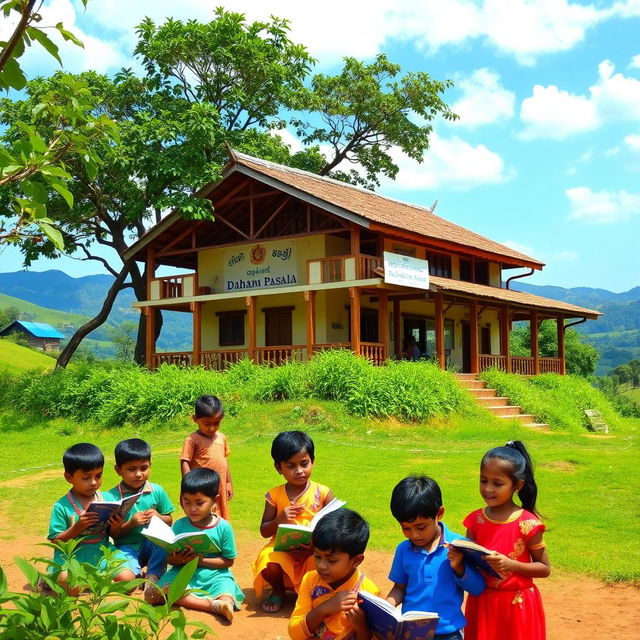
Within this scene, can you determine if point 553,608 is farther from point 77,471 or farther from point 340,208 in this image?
point 340,208

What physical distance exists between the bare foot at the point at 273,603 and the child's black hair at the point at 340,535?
1746 millimetres

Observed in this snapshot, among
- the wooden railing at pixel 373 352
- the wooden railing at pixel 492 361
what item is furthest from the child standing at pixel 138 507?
the wooden railing at pixel 492 361

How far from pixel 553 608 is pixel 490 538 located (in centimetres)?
185

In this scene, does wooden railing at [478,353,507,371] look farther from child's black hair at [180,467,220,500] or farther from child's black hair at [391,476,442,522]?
child's black hair at [391,476,442,522]

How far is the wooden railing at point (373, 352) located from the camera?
62.0 feet

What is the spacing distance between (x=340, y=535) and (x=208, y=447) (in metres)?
2.78

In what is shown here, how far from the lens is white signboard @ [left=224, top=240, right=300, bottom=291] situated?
21.3 meters

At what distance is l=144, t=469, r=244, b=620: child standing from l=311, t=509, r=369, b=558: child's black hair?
1.44 metres

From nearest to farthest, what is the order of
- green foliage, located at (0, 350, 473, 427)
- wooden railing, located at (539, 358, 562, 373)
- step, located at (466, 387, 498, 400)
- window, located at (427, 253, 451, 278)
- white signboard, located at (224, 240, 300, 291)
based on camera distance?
green foliage, located at (0, 350, 473, 427)
step, located at (466, 387, 498, 400)
white signboard, located at (224, 240, 300, 291)
window, located at (427, 253, 451, 278)
wooden railing, located at (539, 358, 562, 373)

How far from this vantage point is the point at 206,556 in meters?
4.79

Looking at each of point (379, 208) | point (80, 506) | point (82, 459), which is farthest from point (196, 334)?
point (82, 459)

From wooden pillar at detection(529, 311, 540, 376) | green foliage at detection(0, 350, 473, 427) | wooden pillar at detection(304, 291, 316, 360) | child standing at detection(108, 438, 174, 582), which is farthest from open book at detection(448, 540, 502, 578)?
wooden pillar at detection(529, 311, 540, 376)

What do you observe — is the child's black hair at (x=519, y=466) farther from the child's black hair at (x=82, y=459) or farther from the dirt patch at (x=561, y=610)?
the child's black hair at (x=82, y=459)

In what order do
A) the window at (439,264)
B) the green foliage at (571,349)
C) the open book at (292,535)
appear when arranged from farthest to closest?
the green foliage at (571,349) → the window at (439,264) → the open book at (292,535)
